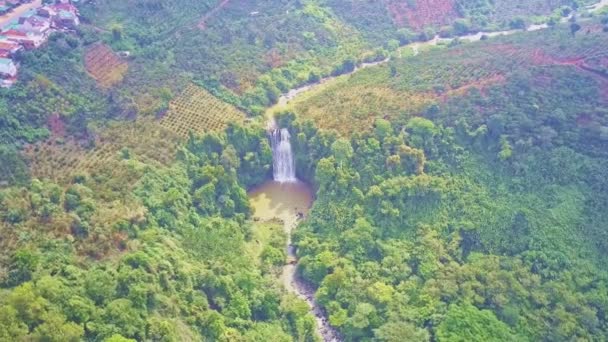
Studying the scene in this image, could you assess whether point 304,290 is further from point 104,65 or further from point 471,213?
point 104,65

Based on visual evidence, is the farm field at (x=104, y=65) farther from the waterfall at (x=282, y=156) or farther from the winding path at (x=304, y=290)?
the winding path at (x=304, y=290)

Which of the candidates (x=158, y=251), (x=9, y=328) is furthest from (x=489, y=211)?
(x=9, y=328)

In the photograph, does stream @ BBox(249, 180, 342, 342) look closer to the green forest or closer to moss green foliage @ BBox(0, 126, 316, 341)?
the green forest

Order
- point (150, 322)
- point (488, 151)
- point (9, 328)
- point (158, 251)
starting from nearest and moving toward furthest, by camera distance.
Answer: point (9, 328) < point (150, 322) < point (158, 251) < point (488, 151)

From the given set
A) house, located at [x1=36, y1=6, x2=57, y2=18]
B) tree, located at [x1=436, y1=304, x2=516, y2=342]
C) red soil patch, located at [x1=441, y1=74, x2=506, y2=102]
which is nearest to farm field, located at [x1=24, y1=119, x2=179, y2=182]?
house, located at [x1=36, y1=6, x2=57, y2=18]

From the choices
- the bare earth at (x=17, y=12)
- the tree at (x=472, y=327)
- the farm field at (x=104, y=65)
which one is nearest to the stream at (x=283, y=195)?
the tree at (x=472, y=327)

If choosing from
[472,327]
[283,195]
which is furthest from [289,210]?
[472,327]

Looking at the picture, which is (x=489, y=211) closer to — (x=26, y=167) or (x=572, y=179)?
(x=572, y=179)

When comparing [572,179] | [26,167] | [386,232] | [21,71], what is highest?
[21,71]
